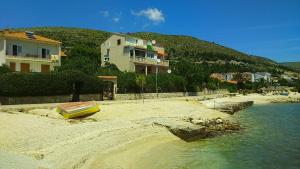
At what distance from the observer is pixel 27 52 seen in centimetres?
5219

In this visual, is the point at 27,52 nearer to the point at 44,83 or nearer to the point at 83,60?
the point at 83,60

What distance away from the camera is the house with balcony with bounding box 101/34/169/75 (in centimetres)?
7019

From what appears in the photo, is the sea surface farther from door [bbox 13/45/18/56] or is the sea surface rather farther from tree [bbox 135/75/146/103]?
door [bbox 13/45/18/56]

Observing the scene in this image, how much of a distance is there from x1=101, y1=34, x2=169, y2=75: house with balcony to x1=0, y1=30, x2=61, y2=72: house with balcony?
1705 centimetres

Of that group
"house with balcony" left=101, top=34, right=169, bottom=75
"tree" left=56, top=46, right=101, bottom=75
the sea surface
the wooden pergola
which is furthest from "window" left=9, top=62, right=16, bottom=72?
the sea surface

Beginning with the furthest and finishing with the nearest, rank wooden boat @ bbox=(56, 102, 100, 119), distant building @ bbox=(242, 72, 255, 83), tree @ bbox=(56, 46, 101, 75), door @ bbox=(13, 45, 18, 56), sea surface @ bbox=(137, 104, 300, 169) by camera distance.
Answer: distant building @ bbox=(242, 72, 255, 83) → tree @ bbox=(56, 46, 101, 75) → door @ bbox=(13, 45, 18, 56) → wooden boat @ bbox=(56, 102, 100, 119) → sea surface @ bbox=(137, 104, 300, 169)

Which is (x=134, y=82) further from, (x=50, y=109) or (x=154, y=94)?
(x=50, y=109)

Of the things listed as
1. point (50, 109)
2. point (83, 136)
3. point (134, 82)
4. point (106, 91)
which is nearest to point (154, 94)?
point (134, 82)

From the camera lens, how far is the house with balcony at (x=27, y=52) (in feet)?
162

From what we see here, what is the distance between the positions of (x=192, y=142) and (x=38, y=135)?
10.4 m

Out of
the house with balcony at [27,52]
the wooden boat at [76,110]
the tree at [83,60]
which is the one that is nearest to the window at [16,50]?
the house with balcony at [27,52]

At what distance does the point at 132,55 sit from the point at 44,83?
109 feet

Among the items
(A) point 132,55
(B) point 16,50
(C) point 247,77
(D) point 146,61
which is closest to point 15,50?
(B) point 16,50

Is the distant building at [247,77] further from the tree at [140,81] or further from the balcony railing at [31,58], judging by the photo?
the balcony railing at [31,58]
